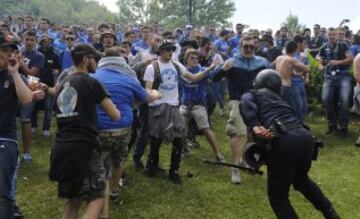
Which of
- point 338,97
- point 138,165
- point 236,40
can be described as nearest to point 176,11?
point 236,40

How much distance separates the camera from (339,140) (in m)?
11.1

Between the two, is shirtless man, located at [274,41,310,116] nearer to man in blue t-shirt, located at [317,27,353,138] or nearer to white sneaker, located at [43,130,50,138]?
man in blue t-shirt, located at [317,27,353,138]

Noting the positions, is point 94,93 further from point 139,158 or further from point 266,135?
point 139,158

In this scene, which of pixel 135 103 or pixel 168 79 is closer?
pixel 135 103

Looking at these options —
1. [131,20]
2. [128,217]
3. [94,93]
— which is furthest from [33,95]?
[131,20]

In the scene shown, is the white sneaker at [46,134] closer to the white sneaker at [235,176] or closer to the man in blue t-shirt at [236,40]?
the white sneaker at [235,176]

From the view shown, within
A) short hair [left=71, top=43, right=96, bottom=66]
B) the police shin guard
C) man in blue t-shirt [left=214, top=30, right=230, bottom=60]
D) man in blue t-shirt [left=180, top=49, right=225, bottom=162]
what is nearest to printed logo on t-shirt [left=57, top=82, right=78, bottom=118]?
short hair [left=71, top=43, right=96, bottom=66]

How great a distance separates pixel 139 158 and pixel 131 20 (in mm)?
75871

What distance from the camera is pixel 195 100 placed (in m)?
8.72

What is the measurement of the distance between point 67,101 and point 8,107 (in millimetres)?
584

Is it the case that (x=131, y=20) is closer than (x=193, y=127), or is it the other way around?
(x=193, y=127)

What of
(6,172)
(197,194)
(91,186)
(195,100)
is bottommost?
(197,194)

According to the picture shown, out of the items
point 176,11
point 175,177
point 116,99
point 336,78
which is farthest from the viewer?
point 176,11

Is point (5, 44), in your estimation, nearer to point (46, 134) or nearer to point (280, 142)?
point (280, 142)
